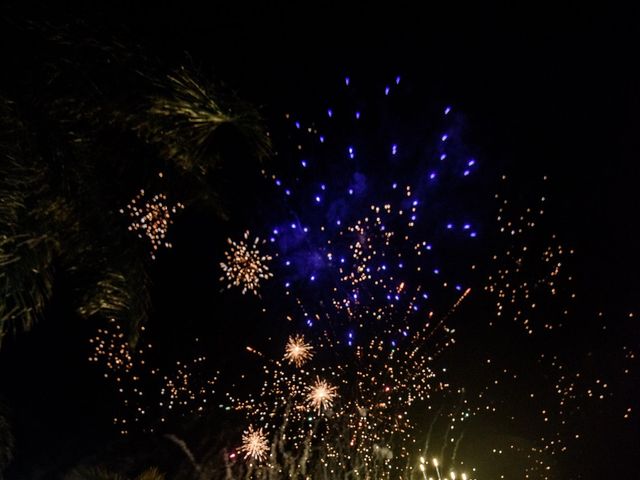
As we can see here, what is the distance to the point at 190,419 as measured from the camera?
1379 centimetres

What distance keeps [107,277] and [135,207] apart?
0.38 metres

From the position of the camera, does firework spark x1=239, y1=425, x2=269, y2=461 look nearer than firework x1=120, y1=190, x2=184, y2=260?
No

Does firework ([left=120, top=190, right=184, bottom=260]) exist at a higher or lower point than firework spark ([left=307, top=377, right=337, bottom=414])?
lower

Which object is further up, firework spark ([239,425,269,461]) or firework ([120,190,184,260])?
firework spark ([239,425,269,461])

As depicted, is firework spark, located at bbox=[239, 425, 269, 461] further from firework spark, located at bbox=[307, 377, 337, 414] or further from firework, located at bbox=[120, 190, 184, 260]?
firework, located at bbox=[120, 190, 184, 260]

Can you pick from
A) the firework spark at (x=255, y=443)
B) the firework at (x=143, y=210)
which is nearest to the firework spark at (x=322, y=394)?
the firework spark at (x=255, y=443)

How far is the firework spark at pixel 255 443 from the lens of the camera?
438 inches

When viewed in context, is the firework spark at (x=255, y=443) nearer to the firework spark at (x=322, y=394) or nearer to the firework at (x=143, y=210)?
the firework spark at (x=322, y=394)

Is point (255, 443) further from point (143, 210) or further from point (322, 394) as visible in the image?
point (143, 210)

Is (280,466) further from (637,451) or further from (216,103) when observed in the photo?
(637,451)

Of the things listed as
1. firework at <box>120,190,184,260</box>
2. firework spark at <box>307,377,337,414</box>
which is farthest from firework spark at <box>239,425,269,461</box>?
firework at <box>120,190,184,260</box>

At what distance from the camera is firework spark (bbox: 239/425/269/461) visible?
11.1 meters

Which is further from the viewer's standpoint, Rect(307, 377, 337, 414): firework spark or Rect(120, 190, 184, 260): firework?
Rect(307, 377, 337, 414): firework spark

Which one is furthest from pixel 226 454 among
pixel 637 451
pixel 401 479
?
pixel 637 451
